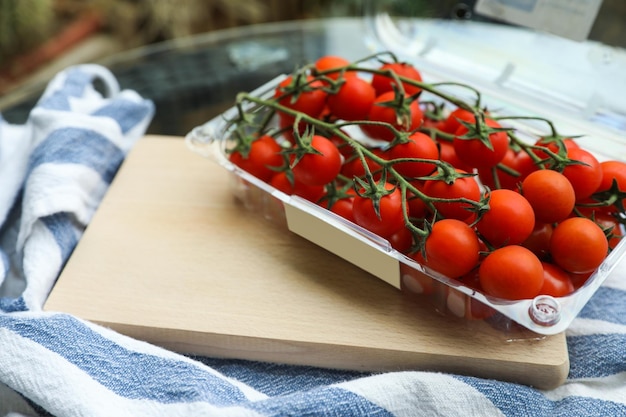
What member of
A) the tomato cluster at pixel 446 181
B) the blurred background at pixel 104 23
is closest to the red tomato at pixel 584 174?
the tomato cluster at pixel 446 181

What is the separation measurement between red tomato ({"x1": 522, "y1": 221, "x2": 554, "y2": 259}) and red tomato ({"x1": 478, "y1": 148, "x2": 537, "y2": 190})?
0.06 meters

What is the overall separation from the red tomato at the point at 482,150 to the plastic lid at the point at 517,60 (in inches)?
9.3

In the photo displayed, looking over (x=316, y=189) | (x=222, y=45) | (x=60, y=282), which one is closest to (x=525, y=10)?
(x=316, y=189)

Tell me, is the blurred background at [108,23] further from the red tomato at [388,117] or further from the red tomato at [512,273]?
the red tomato at [512,273]

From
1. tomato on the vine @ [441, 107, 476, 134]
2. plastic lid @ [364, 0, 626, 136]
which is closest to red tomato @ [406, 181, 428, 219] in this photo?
tomato on the vine @ [441, 107, 476, 134]

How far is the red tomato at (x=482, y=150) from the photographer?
0.55m

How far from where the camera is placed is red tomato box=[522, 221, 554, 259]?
1.76 ft

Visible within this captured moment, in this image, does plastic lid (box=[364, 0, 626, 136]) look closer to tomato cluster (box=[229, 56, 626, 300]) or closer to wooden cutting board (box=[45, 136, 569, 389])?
tomato cluster (box=[229, 56, 626, 300])

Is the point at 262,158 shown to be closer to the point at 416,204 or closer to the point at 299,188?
the point at 299,188

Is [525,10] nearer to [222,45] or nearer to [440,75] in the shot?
[440,75]

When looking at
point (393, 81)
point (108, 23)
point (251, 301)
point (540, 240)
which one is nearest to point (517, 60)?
point (393, 81)

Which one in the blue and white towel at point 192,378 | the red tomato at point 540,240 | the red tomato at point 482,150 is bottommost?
the blue and white towel at point 192,378

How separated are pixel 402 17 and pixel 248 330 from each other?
0.54m

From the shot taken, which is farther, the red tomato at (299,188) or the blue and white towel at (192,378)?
the red tomato at (299,188)
